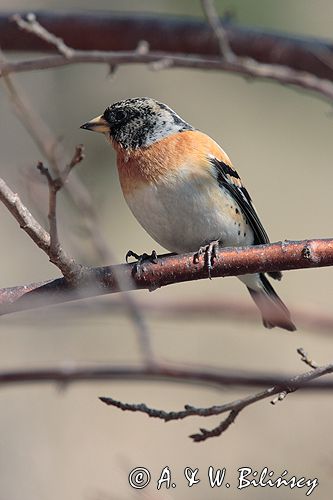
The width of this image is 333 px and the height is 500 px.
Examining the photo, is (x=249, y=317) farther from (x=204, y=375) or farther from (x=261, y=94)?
(x=261, y=94)

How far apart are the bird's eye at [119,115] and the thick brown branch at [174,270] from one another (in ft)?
4.00

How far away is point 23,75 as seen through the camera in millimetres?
7164

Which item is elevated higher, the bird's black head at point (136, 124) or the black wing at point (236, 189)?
the bird's black head at point (136, 124)

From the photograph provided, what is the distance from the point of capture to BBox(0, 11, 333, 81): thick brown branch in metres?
4.22

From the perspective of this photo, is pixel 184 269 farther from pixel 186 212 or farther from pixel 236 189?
pixel 236 189

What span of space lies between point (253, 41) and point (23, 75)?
3.35m

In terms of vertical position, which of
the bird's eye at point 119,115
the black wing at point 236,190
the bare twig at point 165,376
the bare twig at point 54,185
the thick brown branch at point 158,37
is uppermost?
the thick brown branch at point 158,37

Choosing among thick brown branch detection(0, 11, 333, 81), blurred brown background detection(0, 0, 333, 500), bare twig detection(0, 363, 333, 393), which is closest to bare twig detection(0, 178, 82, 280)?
bare twig detection(0, 363, 333, 393)

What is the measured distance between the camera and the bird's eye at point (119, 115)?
3734 mm

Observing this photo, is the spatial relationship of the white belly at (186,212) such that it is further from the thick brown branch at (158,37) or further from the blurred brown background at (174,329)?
the thick brown branch at (158,37)

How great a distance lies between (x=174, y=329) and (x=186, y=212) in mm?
3688

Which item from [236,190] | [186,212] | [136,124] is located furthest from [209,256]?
[136,124]

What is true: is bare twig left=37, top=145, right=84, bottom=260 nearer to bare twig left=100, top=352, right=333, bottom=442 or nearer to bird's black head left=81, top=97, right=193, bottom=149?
bare twig left=100, top=352, right=333, bottom=442

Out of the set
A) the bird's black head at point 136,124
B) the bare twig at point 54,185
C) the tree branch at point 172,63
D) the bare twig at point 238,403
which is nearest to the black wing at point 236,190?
the bird's black head at point 136,124
